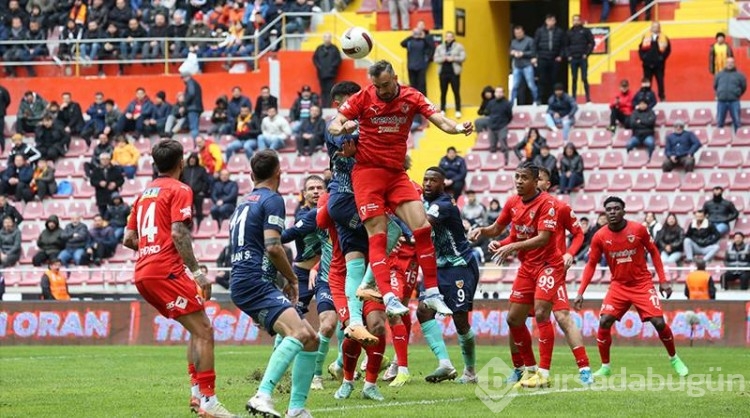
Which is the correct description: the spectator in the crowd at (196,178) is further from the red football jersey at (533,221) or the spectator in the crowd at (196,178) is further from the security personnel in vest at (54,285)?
the red football jersey at (533,221)

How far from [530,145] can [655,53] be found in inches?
147

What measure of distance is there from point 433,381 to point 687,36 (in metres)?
20.7

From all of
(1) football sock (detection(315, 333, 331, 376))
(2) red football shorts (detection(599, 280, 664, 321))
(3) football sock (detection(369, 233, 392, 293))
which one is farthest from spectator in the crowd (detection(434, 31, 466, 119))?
(3) football sock (detection(369, 233, 392, 293))

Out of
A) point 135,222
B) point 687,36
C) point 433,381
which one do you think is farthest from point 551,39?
point 135,222

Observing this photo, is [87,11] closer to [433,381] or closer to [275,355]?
[433,381]

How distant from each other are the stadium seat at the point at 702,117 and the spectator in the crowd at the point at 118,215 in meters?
13.4

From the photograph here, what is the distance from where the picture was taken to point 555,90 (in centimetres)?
3466

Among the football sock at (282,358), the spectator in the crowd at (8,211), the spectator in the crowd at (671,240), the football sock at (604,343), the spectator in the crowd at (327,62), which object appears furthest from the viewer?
the spectator in the crowd at (327,62)

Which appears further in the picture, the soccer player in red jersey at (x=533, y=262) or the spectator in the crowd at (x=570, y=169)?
the spectator in the crowd at (x=570, y=169)

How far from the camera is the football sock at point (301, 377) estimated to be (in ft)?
40.5

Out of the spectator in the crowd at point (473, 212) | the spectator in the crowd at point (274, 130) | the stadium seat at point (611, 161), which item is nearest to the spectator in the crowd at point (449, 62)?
the spectator in the crowd at point (274, 130)

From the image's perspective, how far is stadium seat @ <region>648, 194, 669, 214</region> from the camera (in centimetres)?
3186

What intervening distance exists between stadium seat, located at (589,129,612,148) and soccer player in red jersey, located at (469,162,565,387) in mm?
16990

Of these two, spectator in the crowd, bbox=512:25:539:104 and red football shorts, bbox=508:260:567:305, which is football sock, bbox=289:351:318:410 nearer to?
red football shorts, bbox=508:260:567:305
